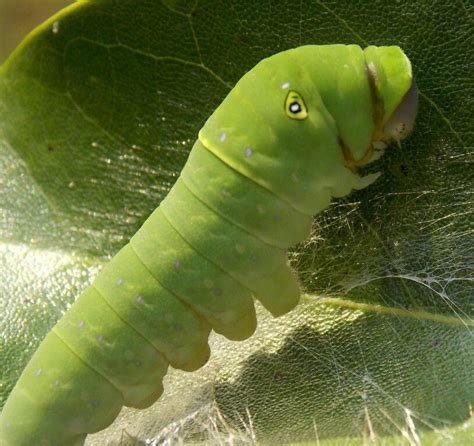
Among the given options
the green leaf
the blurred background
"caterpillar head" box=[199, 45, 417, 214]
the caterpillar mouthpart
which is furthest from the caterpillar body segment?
the blurred background

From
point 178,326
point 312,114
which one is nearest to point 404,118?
point 312,114

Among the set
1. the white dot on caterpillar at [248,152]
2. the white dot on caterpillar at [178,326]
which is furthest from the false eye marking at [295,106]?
the white dot on caterpillar at [178,326]

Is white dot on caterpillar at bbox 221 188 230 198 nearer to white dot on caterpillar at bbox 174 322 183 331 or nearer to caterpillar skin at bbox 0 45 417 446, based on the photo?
caterpillar skin at bbox 0 45 417 446

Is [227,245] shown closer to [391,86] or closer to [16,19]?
[391,86]

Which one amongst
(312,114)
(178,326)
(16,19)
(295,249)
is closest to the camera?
(312,114)

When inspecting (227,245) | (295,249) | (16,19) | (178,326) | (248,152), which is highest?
(248,152)

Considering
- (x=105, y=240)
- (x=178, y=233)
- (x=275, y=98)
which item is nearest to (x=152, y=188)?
(x=105, y=240)

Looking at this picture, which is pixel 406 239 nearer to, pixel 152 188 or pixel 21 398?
pixel 152 188
